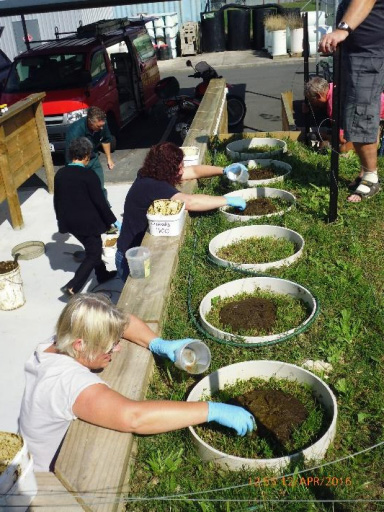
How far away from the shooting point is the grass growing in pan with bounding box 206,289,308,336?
3635 millimetres

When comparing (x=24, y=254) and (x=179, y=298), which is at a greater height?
(x=179, y=298)

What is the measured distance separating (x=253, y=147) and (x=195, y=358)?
14.9ft

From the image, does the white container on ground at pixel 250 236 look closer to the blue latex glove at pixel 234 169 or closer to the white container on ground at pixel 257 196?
the white container on ground at pixel 257 196

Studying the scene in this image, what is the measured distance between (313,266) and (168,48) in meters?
21.6

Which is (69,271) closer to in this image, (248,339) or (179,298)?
(179,298)

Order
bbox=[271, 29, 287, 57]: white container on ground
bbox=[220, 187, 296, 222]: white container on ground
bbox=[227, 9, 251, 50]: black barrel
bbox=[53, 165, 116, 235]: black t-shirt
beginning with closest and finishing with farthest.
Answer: bbox=[220, 187, 296, 222]: white container on ground < bbox=[53, 165, 116, 235]: black t-shirt < bbox=[271, 29, 287, 57]: white container on ground < bbox=[227, 9, 251, 50]: black barrel

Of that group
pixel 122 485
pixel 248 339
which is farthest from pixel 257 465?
pixel 248 339

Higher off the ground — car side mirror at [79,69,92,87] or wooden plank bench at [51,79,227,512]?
car side mirror at [79,69,92,87]

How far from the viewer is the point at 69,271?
21.3 feet

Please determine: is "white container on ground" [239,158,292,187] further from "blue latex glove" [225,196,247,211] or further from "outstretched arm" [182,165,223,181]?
"blue latex glove" [225,196,247,211]

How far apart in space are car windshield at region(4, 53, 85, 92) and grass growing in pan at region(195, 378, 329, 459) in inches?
362

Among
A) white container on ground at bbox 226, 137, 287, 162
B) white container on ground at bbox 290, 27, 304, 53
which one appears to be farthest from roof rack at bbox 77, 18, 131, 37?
white container on ground at bbox 290, 27, 304, 53

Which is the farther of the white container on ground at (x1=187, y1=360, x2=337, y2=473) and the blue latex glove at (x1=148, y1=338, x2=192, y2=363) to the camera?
the blue latex glove at (x1=148, y1=338, x2=192, y2=363)
